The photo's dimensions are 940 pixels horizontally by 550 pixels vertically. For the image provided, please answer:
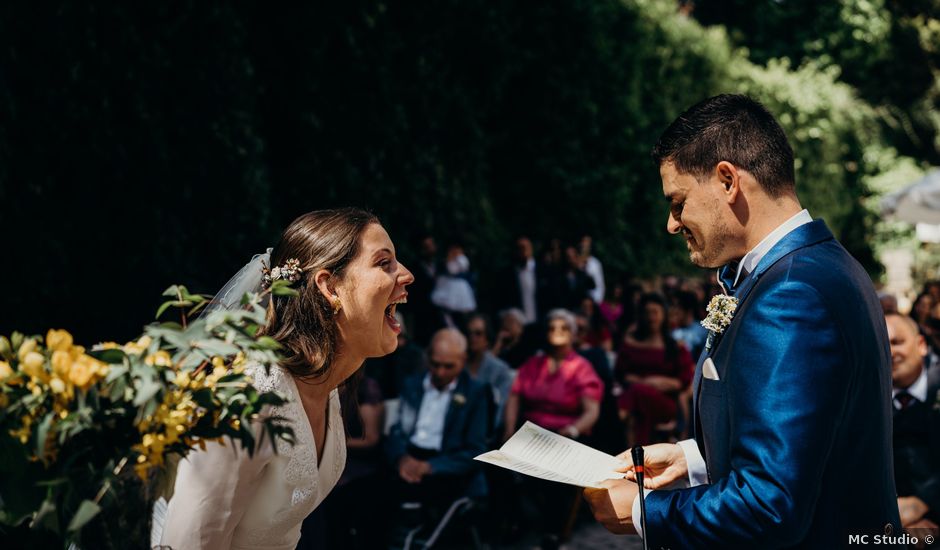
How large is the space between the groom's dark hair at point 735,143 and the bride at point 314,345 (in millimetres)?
975

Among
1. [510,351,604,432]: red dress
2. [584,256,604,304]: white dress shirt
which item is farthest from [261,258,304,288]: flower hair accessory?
[584,256,604,304]: white dress shirt

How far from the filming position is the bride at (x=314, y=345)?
2.81 meters

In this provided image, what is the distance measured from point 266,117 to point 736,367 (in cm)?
797

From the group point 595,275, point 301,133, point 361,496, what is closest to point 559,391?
point 361,496

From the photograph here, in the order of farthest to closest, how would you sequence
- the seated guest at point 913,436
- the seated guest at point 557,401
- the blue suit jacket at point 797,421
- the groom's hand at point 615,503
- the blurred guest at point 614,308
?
the blurred guest at point 614,308 < the seated guest at point 557,401 < the seated guest at point 913,436 < the groom's hand at point 615,503 < the blue suit jacket at point 797,421

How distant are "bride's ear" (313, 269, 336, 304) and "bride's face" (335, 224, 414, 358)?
0.03 meters

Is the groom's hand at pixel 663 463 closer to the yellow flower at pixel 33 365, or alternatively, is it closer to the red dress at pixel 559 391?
the yellow flower at pixel 33 365

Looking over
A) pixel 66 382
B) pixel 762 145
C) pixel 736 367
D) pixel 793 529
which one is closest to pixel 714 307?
pixel 736 367

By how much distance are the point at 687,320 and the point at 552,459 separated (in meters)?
9.09

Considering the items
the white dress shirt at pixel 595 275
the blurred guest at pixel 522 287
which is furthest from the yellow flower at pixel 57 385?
A: the white dress shirt at pixel 595 275

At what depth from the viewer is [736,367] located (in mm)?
2283

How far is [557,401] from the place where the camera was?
7.74 m

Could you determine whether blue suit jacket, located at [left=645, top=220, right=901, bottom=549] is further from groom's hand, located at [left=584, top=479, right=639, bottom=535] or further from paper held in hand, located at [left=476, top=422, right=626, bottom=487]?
paper held in hand, located at [left=476, top=422, right=626, bottom=487]

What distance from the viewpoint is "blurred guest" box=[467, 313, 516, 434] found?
821 centimetres
